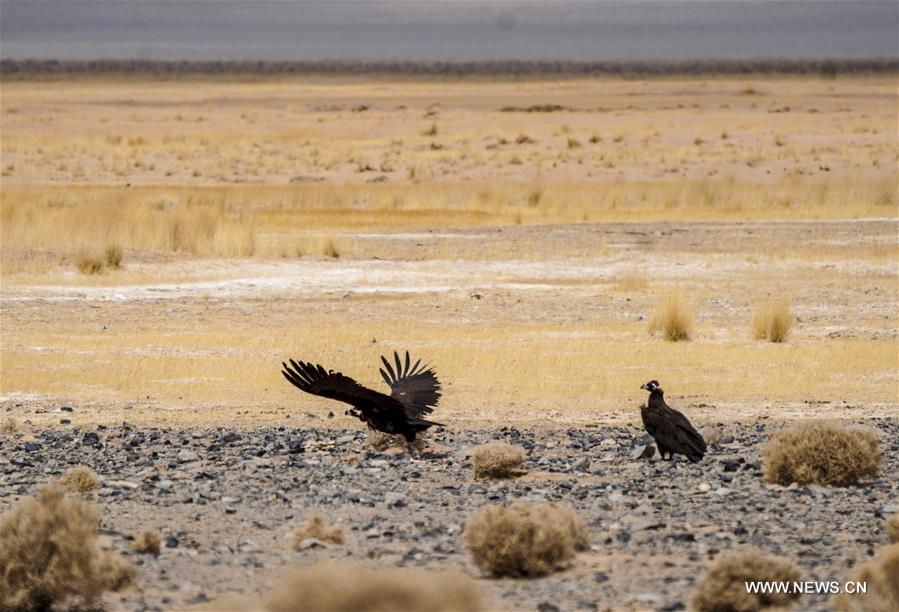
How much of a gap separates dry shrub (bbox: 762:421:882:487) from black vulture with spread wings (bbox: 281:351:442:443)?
287 cm

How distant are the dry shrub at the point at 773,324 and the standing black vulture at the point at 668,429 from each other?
9.04 metres

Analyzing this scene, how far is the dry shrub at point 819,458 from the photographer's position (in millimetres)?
10484

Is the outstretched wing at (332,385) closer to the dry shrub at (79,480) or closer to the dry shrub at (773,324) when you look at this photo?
the dry shrub at (79,480)

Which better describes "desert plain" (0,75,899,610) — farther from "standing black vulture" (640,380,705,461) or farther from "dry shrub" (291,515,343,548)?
"standing black vulture" (640,380,705,461)

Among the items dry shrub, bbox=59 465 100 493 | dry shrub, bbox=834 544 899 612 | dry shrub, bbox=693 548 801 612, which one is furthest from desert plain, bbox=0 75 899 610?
dry shrub, bbox=834 544 899 612

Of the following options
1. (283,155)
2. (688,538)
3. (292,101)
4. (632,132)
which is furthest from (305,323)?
(292,101)

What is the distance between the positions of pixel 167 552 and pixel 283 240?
22255mm

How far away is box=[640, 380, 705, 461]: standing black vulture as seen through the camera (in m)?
11.0

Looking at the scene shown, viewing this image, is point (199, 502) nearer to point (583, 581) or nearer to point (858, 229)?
point (583, 581)

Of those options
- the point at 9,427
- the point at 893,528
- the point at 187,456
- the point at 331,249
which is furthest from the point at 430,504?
the point at 331,249

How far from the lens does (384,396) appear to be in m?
11.3

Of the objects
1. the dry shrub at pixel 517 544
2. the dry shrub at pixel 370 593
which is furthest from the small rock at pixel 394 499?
the dry shrub at pixel 370 593

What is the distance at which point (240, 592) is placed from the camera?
8.04 metres

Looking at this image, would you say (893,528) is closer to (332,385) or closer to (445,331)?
(332,385)
